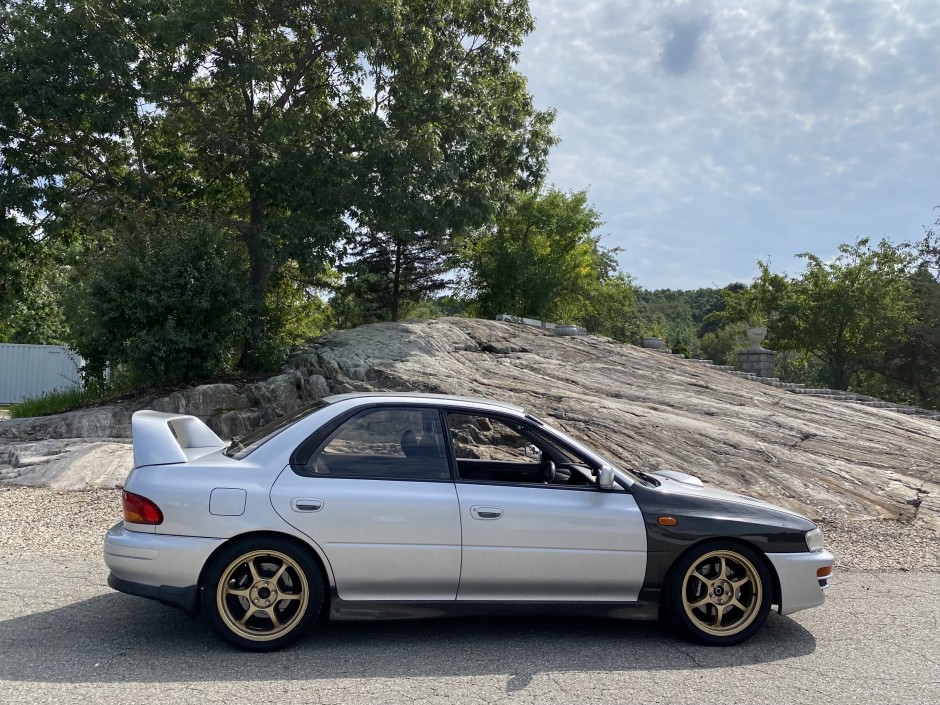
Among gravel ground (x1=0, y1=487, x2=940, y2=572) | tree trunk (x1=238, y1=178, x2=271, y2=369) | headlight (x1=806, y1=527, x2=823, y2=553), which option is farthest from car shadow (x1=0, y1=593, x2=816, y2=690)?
tree trunk (x1=238, y1=178, x2=271, y2=369)

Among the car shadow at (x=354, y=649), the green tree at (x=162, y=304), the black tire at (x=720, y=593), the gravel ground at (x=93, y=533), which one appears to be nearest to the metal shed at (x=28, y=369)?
the green tree at (x=162, y=304)

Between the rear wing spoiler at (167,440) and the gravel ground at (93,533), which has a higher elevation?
the rear wing spoiler at (167,440)

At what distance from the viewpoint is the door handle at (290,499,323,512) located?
417 cm

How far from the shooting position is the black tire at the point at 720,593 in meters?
4.49

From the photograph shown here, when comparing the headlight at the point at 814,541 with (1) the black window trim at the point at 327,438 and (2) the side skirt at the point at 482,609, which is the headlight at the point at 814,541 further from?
(1) the black window trim at the point at 327,438

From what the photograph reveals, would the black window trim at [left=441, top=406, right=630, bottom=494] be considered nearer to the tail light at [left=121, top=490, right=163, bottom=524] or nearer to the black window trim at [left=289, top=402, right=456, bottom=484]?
the black window trim at [left=289, top=402, right=456, bottom=484]

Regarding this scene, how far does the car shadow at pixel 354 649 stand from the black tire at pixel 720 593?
11 cm

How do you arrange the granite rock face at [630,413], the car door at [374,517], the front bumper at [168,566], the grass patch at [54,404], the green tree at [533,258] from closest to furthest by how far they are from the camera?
the front bumper at [168,566] → the car door at [374,517] → the granite rock face at [630,413] → the grass patch at [54,404] → the green tree at [533,258]

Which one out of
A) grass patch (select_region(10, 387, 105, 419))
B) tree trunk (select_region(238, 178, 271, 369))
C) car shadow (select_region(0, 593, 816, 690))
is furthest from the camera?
tree trunk (select_region(238, 178, 271, 369))

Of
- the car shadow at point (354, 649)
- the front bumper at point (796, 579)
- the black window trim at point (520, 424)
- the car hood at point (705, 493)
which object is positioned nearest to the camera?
the car shadow at point (354, 649)

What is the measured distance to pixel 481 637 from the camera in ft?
14.9

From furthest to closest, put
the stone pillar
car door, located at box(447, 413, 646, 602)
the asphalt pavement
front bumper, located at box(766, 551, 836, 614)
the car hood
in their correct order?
the stone pillar → the car hood → front bumper, located at box(766, 551, 836, 614) → car door, located at box(447, 413, 646, 602) → the asphalt pavement

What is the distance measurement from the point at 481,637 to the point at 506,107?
45.7 ft

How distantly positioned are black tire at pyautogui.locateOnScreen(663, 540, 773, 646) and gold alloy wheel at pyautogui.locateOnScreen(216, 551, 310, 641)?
7.19 ft
